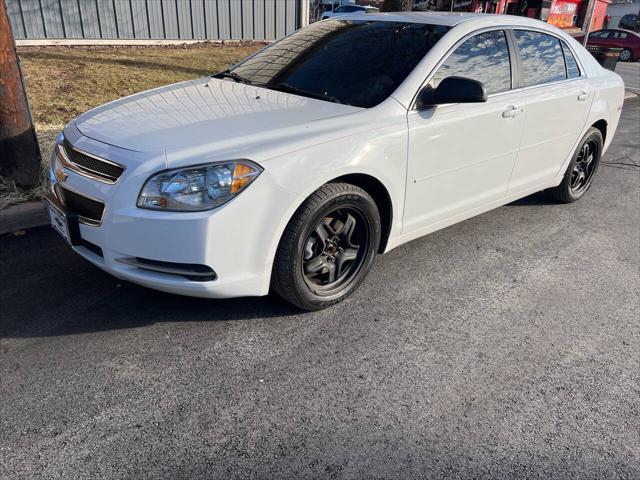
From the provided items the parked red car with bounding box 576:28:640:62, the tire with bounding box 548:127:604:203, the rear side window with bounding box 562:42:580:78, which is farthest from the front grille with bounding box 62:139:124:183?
the parked red car with bounding box 576:28:640:62

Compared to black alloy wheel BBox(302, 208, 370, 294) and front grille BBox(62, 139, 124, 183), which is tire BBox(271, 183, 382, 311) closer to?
black alloy wheel BBox(302, 208, 370, 294)

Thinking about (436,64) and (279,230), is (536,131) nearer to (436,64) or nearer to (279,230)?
(436,64)

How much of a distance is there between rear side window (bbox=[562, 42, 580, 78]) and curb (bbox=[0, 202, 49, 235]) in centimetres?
466

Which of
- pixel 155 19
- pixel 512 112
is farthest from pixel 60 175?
pixel 155 19

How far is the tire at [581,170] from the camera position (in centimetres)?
517

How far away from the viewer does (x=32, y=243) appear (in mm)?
→ 4133

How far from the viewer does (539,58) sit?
4.47m

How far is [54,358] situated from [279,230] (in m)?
1.37

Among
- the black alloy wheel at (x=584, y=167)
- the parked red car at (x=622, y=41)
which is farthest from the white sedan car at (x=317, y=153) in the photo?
the parked red car at (x=622, y=41)

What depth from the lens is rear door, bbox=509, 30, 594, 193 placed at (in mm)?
4293

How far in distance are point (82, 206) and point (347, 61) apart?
6.61 feet

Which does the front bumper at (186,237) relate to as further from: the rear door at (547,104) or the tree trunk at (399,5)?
the tree trunk at (399,5)

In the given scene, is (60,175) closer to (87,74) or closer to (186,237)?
(186,237)

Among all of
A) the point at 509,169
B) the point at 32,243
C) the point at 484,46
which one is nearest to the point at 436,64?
the point at 484,46
